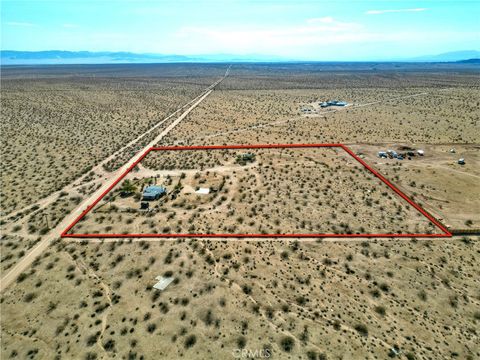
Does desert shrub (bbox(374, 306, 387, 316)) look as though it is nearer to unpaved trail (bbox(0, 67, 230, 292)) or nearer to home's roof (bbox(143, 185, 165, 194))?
home's roof (bbox(143, 185, 165, 194))

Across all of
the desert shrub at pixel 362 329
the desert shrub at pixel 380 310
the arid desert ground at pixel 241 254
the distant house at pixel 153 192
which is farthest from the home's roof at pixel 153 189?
the desert shrub at pixel 380 310

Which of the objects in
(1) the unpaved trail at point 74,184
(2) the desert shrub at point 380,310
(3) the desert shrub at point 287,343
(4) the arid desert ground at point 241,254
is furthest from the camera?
(1) the unpaved trail at point 74,184

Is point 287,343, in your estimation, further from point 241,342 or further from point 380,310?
point 380,310

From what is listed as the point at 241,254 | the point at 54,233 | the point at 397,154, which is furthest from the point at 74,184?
the point at 397,154

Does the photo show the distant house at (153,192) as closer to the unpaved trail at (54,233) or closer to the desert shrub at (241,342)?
the unpaved trail at (54,233)

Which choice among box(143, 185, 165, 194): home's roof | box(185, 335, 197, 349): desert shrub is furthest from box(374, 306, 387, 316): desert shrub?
box(143, 185, 165, 194): home's roof

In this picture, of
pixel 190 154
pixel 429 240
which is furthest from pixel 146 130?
pixel 429 240

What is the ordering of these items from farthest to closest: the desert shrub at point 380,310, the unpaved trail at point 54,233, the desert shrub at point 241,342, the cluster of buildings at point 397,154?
the cluster of buildings at point 397,154 < the unpaved trail at point 54,233 < the desert shrub at point 380,310 < the desert shrub at point 241,342
